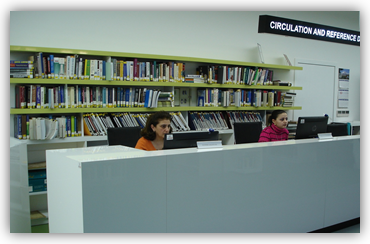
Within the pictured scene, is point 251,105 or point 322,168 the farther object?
point 251,105

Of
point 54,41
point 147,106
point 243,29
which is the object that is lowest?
point 147,106

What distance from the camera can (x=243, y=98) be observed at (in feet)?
18.2

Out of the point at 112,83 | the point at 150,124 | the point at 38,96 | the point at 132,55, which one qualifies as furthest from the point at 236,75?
the point at 38,96

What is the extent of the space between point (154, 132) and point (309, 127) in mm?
1632

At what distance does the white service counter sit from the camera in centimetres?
195

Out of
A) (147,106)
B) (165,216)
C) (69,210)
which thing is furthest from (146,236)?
(147,106)

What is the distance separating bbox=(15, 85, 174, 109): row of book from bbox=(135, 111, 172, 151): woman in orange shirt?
1309 millimetres

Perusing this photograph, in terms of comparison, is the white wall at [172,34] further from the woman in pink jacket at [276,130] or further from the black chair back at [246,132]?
the woman in pink jacket at [276,130]

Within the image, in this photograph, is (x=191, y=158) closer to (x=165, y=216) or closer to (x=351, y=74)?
(x=165, y=216)

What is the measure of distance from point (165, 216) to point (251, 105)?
3.79 metres

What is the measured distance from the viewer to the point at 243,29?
5.85 meters

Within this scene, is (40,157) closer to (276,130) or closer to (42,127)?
(42,127)

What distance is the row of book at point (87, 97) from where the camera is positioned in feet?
13.0

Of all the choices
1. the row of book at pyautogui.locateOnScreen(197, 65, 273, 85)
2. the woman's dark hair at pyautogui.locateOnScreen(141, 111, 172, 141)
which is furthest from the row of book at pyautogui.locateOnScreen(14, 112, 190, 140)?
the woman's dark hair at pyautogui.locateOnScreen(141, 111, 172, 141)
